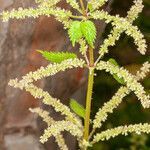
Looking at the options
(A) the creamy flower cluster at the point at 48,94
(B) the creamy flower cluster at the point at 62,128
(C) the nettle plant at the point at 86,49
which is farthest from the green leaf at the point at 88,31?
(B) the creamy flower cluster at the point at 62,128

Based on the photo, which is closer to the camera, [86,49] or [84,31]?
[84,31]

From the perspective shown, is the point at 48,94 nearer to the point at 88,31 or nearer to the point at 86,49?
the point at 86,49

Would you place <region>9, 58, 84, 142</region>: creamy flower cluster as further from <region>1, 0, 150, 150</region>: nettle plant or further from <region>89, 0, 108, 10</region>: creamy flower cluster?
<region>89, 0, 108, 10</region>: creamy flower cluster

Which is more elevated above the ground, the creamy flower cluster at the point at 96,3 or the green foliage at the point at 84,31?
the creamy flower cluster at the point at 96,3

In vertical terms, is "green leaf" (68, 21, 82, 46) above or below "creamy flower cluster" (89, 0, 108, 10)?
below

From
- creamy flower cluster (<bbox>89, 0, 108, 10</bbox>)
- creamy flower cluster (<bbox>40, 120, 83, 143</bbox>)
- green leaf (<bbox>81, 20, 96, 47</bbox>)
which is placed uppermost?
creamy flower cluster (<bbox>89, 0, 108, 10</bbox>)

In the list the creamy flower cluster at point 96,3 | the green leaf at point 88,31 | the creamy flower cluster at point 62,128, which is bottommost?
the creamy flower cluster at point 62,128

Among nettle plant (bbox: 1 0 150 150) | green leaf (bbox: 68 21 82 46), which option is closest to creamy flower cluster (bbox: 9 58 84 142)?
nettle plant (bbox: 1 0 150 150)

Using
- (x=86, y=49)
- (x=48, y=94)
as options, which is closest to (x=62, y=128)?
(x=48, y=94)

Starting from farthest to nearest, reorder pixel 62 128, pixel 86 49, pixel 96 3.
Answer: pixel 62 128 < pixel 86 49 < pixel 96 3

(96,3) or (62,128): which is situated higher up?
(96,3)

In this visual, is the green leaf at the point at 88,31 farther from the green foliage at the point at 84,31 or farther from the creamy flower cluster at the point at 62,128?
the creamy flower cluster at the point at 62,128

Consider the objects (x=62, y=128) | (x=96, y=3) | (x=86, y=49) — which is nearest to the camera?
(x=96, y=3)

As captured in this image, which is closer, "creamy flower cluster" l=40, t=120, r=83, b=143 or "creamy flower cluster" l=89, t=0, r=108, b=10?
"creamy flower cluster" l=89, t=0, r=108, b=10
